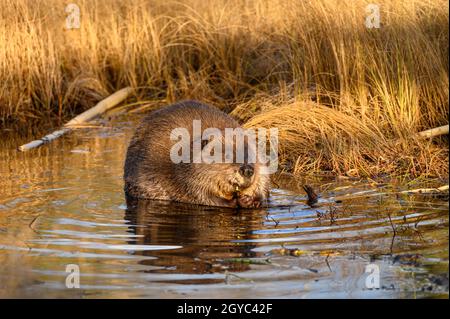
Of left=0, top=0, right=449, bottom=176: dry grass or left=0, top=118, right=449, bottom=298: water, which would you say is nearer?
left=0, top=118, right=449, bottom=298: water

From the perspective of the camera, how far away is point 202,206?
22.1ft

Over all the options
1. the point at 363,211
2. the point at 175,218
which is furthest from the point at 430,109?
the point at 175,218

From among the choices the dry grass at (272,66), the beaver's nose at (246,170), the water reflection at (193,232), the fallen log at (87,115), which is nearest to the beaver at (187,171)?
the beaver's nose at (246,170)

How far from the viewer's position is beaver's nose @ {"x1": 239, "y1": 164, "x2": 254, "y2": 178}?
642 centimetres

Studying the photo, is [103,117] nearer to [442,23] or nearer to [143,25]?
[143,25]

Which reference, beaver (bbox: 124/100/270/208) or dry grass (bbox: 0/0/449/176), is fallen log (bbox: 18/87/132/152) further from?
beaver (bbox: 124/100/270/208)

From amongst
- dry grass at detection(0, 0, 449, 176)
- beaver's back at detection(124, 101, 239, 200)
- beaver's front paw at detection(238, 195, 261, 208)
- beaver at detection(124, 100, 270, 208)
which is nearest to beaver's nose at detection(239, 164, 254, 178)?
beaver at detection(124, 100, 270, 208)

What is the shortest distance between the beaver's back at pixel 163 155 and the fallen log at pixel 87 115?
6.42ft

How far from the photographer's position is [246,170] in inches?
253

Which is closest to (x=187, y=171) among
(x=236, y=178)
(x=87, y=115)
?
(x=236, y=178)

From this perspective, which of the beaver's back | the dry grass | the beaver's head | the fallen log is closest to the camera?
the beaver's head

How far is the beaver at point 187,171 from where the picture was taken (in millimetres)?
6578

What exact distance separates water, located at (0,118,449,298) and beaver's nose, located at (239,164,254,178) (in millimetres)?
269
